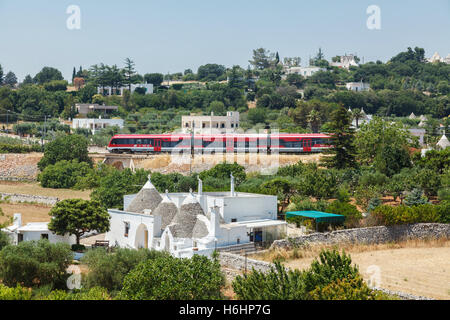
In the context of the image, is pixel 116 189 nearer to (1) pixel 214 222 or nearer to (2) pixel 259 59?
(1) pixel 214 222

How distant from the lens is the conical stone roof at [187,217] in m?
25.2

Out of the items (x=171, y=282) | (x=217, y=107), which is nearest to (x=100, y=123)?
(x=217, y=107)

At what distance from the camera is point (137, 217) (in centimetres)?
2692

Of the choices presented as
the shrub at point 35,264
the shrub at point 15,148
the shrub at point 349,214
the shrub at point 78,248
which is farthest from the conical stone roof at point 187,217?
the shrub at point 15,148

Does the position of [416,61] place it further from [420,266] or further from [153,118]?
[420,266]

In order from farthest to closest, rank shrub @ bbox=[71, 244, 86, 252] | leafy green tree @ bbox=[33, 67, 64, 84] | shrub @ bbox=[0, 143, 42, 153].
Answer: leafy green tree @ bbox=[33, 67, 64, 84], shrub @ bbox=[0, 143, 42, 153], shrub @ bbox=[71, 244, 86, 252]

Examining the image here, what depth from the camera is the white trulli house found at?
977 inches

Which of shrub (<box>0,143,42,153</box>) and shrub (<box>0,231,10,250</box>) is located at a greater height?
shrub (<box>0,143,42,153</box>)

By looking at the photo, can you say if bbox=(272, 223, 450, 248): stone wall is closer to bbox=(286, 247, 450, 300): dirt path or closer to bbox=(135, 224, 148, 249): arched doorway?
bbox=(286, 247, 450, 300): dirt path

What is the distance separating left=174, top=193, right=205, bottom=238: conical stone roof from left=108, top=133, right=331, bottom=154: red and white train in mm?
29093

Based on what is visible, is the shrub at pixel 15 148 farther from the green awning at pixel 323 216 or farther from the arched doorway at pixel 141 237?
the green awning at pixel 323 216

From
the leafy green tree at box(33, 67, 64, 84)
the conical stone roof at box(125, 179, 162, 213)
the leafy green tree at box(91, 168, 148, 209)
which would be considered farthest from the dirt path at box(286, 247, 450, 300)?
the leafy green tree at box(33, 67, 64, 84)
